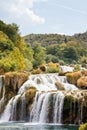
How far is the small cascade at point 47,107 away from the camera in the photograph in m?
48.0

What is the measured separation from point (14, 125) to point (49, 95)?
5943mm

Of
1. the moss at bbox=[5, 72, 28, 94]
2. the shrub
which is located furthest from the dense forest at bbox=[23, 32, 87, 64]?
the moss at bbox=[5, 72, 28, 94]

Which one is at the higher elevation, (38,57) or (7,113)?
(38,57)

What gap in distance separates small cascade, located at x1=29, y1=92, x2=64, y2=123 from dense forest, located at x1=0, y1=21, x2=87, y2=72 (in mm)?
18803

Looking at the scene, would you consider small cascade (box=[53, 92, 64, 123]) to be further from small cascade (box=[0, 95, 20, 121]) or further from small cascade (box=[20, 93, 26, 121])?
small cascade (box=[0, 95, 20, 121])

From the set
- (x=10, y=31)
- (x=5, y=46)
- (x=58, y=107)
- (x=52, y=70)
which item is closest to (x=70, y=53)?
(x=10, y=31)

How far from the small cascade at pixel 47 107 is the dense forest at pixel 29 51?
18803 millimetres

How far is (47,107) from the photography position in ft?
161

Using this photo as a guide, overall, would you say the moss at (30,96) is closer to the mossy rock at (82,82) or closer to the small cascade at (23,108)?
the small cascade at (23,108)

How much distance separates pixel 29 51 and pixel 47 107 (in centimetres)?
5278

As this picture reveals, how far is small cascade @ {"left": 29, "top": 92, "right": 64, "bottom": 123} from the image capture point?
4800 cm

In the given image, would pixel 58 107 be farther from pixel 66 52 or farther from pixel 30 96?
pixel 66 52

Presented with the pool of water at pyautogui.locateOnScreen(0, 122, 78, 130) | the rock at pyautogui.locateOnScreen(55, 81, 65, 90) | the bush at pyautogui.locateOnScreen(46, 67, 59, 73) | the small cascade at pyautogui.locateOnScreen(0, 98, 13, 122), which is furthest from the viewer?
the bush at pyautogui.locateOnScreen(46, 67, 59, 73)

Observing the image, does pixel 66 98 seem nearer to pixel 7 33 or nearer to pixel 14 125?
pixel 14 125
